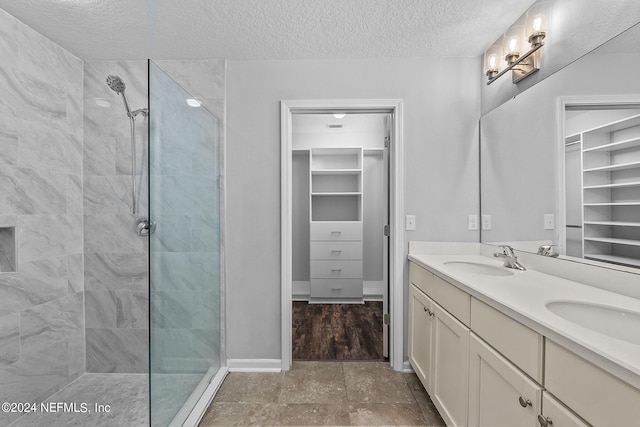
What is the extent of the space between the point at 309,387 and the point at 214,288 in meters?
0.92

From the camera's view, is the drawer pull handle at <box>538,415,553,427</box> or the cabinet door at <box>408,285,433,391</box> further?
the cabinet door at <box>408,285,433,391</box>

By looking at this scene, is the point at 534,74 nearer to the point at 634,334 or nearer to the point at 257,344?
the point at 634,334

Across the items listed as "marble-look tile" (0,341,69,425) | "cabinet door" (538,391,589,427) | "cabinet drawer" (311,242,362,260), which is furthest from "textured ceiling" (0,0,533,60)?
"cabinet drawer" (311,242,362,260)

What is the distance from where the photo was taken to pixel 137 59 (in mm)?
2150

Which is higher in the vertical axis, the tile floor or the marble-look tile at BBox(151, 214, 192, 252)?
the marble-look tile at BBox(151, 214, 192, 252)

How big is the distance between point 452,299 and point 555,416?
0.66 meters

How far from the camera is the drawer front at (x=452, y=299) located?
134 centimetres

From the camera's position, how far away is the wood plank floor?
242cm

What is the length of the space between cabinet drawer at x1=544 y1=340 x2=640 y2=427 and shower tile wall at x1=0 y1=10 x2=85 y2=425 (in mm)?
2506

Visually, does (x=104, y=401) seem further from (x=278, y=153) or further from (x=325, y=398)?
(x=278, y=153)

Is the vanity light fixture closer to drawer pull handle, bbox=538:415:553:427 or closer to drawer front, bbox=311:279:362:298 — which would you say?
drawer pull handle, bbox=538:415:553:427

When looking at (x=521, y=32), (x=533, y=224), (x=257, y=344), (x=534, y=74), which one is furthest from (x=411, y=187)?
(x=257, y=344)

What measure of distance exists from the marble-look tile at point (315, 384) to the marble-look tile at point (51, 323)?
1504 millimetres

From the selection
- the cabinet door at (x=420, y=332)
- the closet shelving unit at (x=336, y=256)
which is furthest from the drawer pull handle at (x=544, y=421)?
the closet shelving unit at (x=336, y=256)
